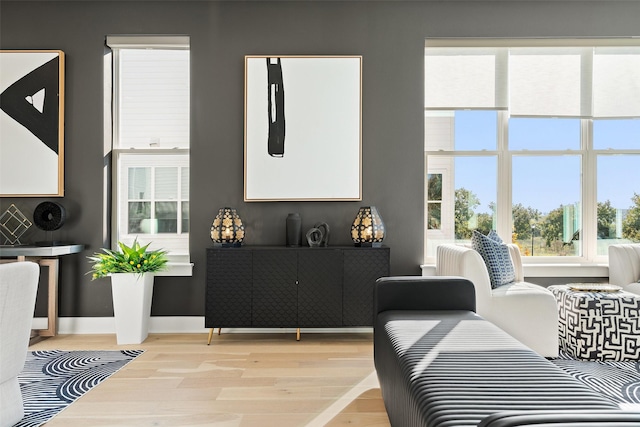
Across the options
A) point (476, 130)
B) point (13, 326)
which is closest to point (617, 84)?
point (476, 130)

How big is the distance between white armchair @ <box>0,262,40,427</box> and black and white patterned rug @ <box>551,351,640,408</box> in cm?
295

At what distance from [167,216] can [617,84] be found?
4338mm

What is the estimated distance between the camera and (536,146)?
4.40 metres

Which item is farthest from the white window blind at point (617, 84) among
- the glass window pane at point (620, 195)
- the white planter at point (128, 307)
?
the white planter at point (128, 307)

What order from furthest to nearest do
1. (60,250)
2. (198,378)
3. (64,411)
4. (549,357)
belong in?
(60,250), (549,357), (198,378), (64,411)

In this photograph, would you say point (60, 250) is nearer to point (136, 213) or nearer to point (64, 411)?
point (136, 213)

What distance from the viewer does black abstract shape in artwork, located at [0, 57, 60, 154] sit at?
4.16m

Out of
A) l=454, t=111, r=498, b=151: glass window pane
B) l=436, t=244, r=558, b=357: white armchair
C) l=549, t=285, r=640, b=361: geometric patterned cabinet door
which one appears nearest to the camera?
l=549, t=285, r=640, b=361: geometric patterned cabinet door

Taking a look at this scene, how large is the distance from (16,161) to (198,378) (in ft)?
8.94

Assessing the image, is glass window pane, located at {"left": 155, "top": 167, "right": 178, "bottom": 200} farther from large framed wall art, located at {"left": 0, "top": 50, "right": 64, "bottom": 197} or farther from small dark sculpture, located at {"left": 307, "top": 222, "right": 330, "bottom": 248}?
small dark sculpture, located at {"left": 307, "top": 222, "right": 330, "bottom": 248}

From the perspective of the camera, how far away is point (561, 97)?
4297 mm

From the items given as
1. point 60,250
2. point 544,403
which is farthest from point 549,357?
A: point 60,250

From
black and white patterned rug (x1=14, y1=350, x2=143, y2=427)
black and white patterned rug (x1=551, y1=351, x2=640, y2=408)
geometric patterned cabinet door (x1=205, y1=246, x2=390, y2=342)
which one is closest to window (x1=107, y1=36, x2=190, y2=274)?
geometric patterned cabinet door (x1=205, y1=246, x2=390, y2=342)

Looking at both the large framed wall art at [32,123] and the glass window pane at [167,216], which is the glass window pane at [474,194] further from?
the large framed wall art at [32,123]
